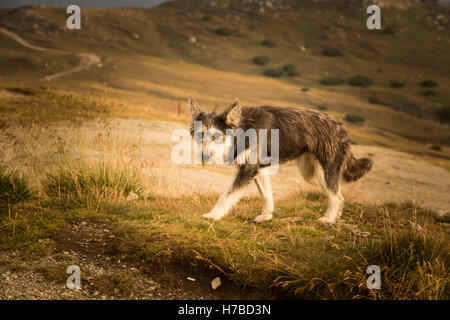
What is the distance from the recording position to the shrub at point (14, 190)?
22.6 feet

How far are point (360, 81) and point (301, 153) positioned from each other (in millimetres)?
76244

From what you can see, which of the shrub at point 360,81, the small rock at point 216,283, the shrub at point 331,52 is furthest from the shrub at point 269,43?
the small rock at point 216,283

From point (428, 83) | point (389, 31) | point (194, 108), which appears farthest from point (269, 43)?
point (194, 108)

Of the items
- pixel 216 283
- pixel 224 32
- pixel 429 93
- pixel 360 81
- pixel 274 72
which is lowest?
pixel 216 283

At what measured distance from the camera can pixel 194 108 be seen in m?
6.61

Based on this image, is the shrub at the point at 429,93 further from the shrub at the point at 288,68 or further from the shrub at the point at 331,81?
the shrub at the point at 288,68

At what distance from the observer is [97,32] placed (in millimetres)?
90812

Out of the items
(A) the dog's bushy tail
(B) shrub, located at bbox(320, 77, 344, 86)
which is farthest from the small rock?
(B) shrub, located at bbox(320, 77, 344, 86)

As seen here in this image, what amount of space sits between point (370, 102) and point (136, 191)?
220 feet

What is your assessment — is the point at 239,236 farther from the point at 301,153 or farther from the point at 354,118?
the point at 354,118

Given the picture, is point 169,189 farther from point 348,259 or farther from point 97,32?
point 97,32

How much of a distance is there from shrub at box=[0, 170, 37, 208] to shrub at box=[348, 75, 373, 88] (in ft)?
255

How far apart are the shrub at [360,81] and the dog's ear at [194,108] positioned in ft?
252

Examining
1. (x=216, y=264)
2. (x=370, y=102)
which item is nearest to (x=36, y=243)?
(x=216, y=264)
